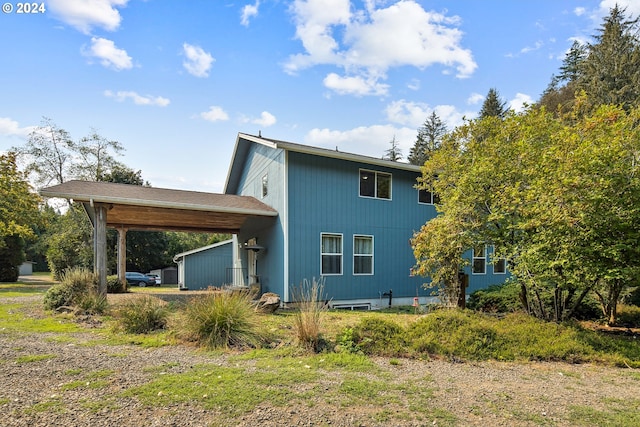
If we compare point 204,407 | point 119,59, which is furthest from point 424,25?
point 204,407

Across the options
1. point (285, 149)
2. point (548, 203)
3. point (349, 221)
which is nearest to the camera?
point (548, 203)

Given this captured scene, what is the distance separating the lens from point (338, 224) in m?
11.5

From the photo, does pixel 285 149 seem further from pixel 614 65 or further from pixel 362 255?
pixel 614 65

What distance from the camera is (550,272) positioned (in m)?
6.42

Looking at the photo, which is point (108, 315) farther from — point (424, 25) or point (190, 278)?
point (190, 278)

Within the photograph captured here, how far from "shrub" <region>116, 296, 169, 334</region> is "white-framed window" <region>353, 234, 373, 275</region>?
20.7 ft

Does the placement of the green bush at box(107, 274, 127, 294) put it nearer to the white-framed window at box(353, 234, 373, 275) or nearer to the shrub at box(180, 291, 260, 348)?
the white-framed window at box(353, 234, 373, 275)

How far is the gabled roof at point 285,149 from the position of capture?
10.5 meters

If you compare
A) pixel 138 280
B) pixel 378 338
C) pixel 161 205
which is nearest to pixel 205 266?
pixel 138 280

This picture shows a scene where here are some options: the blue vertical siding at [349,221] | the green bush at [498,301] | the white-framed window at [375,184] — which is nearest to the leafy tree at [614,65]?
the blue vertical siding at [349,221]

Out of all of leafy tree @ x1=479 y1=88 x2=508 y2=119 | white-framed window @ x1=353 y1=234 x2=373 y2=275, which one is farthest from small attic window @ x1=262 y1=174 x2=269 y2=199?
leafy tree @ x1=479 y1=88 x2=508 y2=119

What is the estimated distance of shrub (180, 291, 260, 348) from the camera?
572cm

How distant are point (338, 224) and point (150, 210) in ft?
20.2

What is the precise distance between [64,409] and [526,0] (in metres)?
13.1
